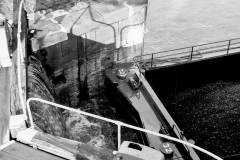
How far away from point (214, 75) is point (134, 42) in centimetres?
523

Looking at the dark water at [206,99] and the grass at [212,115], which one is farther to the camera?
the dark water at [206,99]

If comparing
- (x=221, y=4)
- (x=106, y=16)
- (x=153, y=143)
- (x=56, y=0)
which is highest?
(x=56, y=0)

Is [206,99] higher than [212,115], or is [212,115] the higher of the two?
Answer: [206,99]

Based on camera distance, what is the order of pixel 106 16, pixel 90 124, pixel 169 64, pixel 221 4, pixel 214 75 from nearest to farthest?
pixel 106 16 < pixel 90 124 < pixel 169 64 < pixel 214 75 < pixel 221 4

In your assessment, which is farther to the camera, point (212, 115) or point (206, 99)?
point (206, 99)

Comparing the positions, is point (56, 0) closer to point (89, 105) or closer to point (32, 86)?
point (32, 86)

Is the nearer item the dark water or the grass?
the grass

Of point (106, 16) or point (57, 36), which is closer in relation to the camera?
point (57, 36)

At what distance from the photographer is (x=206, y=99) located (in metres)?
16.9

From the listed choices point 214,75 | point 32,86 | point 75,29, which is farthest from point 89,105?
point 214,75

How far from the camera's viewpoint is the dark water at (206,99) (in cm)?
1463

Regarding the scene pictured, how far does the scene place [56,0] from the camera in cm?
1223

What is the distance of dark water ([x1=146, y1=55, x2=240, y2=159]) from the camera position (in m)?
14.6

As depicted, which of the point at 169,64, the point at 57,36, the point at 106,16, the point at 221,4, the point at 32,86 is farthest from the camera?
the point at 221,4
